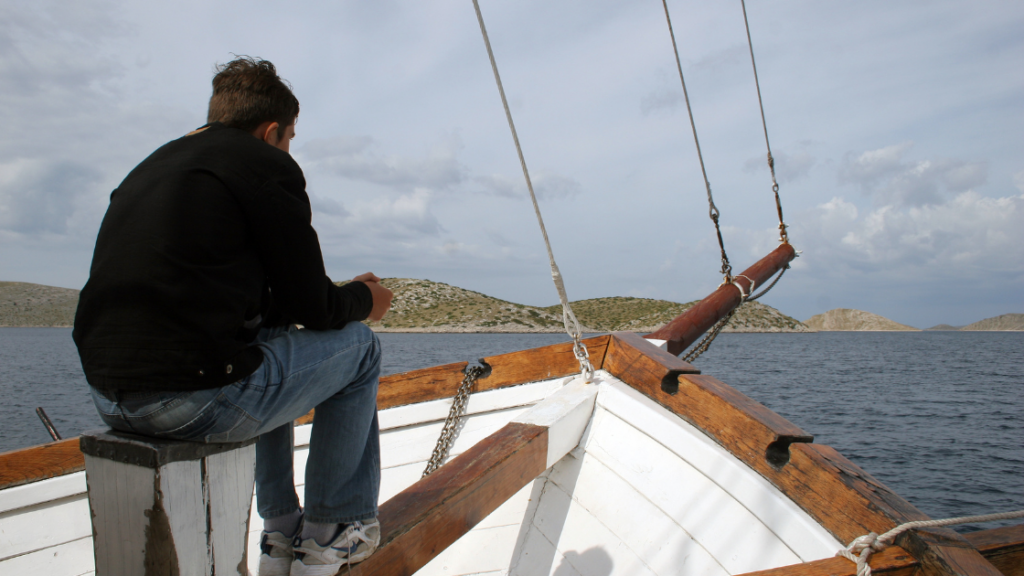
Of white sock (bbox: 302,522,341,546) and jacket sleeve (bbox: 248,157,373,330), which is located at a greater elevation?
jacket sleeve (bbox: 248,157,373,330)

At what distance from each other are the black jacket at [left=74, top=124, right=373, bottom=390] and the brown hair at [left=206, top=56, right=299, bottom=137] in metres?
0.13

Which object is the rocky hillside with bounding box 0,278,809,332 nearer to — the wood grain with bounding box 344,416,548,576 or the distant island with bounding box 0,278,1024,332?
the distant island with bounding box 0,278,1024,332

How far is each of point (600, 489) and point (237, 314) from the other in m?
1.80

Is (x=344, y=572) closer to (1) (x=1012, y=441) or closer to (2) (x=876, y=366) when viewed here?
(1) (x=1012, y=441)

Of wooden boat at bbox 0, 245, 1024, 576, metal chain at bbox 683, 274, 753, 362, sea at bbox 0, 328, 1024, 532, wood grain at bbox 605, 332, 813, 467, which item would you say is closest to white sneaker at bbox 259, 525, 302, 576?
wooden boat at bbox 0, 245, 1024, 576

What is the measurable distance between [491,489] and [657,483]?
2.37 ft

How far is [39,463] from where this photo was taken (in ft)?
9.02

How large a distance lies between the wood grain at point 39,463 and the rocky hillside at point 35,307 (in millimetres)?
159775

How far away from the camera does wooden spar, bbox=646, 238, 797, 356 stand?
5.08 metres

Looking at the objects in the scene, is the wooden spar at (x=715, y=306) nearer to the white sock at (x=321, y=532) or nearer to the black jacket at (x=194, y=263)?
the white sock at (x=321, y=532)

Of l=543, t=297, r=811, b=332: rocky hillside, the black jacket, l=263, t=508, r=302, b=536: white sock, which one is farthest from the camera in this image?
l=543, t=297, r=811, b=332: rocky hillside

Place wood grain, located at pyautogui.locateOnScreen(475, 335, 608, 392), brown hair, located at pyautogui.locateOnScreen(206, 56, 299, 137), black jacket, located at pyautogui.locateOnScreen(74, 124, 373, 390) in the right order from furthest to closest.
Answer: wood grain, located at pyautogui.locateOnScreen(475, 335, 608, 392) < brown hair, located at pyautogui.locateOnScreen(206, 56, 299, 137) < black jacket, located at pyautogui.locateOnScreen(74, 124, 373, 390)

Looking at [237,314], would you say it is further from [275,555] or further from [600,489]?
[600,489]

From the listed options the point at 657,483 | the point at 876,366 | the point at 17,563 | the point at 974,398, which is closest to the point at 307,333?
the point at 657,483
